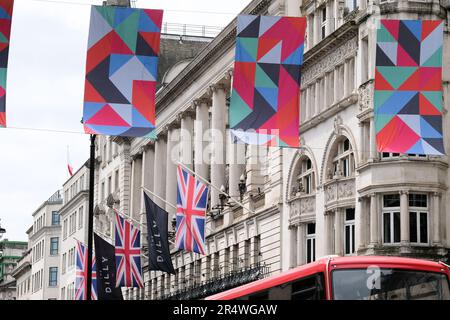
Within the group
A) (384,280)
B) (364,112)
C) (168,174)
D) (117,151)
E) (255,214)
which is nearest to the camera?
(384,280)

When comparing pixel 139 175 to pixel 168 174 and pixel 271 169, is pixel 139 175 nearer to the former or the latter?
pixel 168 174

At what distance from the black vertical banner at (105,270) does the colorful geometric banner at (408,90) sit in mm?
23080

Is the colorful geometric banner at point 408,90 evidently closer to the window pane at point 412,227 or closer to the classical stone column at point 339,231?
the window pane at point 412,227

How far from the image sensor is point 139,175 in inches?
3819

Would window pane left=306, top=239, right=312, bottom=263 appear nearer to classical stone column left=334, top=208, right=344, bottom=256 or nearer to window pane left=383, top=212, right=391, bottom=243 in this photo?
classical stone column left=334, top=208, right=344, bottom=256

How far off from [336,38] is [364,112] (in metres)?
5.10

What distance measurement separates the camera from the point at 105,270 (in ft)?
194

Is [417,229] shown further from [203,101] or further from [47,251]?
[47,251]

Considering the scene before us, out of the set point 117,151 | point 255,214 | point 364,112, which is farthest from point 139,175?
point 364,112

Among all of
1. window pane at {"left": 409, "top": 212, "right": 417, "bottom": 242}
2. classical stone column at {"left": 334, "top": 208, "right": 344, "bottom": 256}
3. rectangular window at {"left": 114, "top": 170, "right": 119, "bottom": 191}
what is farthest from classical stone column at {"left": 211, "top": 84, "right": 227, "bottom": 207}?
rectangular window at {"left": 114, "top": 170, "right": 119, "bottom": 191}

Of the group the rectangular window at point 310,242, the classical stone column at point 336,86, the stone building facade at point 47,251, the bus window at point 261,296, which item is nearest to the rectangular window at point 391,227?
the classical stone column at point 336,86

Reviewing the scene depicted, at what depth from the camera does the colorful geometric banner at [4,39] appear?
3653 centimetres

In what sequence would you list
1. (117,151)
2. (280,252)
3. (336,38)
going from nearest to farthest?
(336,38) → (280,252) → (117,151)
